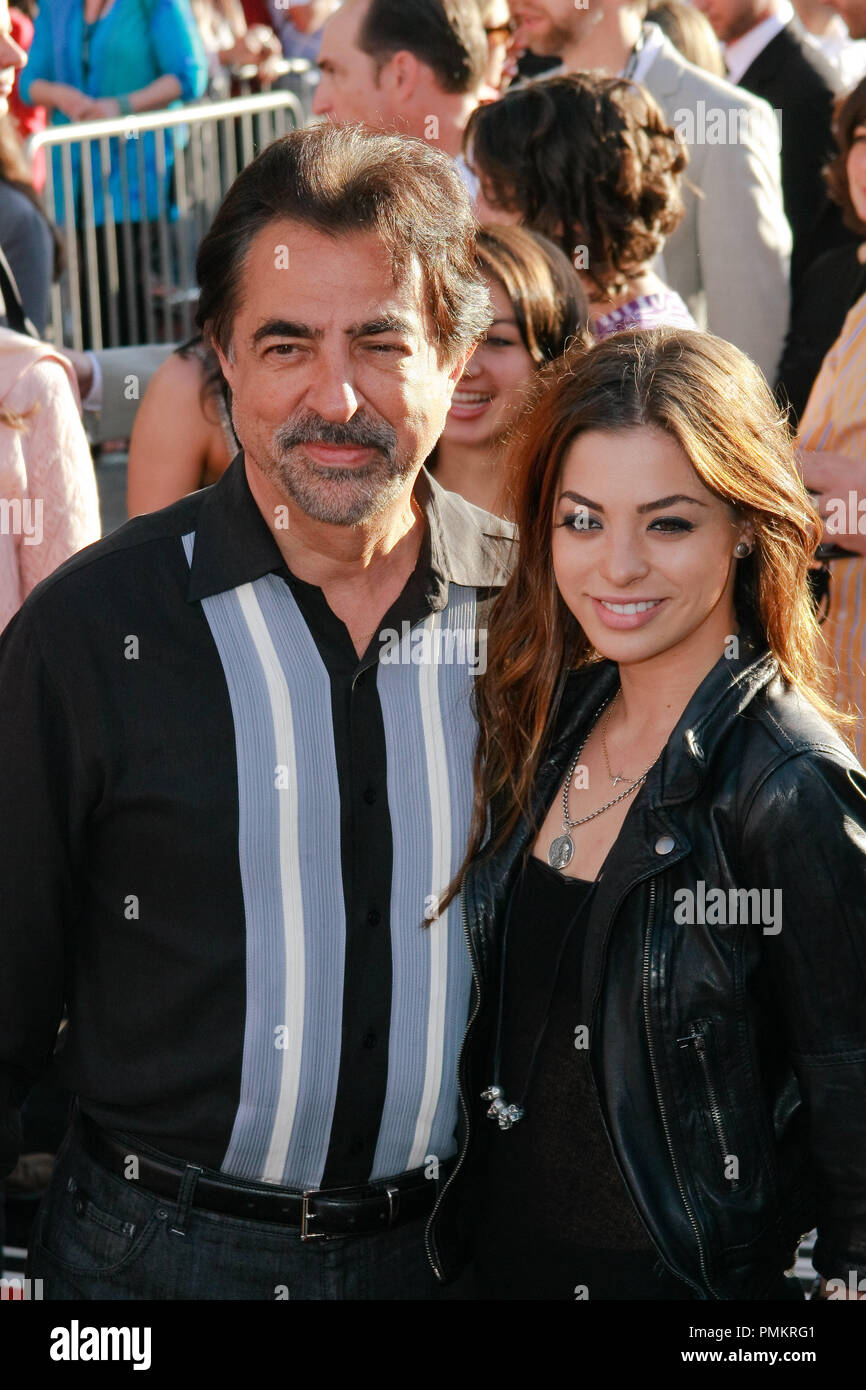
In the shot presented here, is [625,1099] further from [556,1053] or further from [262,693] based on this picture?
[262,693]

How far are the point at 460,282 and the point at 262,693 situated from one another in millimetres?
730

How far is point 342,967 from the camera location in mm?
2320

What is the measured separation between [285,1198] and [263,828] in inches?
20.8

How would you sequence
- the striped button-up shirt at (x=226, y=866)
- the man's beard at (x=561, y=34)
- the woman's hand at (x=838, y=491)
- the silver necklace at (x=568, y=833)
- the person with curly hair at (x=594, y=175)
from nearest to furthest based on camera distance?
the striped button-up shirt at (x=226, y=866), the silver necklace at (x=568, y=833), the woman's hand at (x=838, y=491), the person with curly hair at (x=594, y=175), the man's beard at (x=561, y=34)

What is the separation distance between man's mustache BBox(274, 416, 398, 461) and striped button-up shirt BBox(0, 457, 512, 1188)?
13 cm

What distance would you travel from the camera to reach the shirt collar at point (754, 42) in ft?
20.1

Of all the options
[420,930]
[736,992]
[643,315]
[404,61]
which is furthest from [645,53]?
[736,992]

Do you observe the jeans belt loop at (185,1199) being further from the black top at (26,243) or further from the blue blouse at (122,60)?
the blue blouse at (122,60)

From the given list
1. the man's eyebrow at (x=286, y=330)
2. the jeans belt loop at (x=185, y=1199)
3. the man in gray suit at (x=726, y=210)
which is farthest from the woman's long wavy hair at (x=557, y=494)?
the man in gray suit at (x=726, y=210)

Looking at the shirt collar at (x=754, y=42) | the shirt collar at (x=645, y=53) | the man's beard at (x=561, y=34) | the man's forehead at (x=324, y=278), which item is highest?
the shirt collar at (x=754, y=42)

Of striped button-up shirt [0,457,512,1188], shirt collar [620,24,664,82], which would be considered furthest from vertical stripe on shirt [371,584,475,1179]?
shirt collar [620,24,664,82]

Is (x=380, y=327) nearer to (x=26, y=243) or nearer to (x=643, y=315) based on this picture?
(x=643, y=315)

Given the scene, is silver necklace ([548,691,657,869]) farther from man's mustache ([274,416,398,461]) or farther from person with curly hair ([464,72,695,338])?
person with curly hair ([464,72,695,338])

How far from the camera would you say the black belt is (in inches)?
90.6
